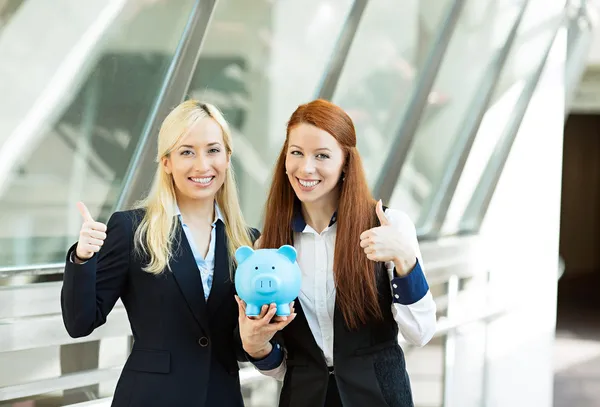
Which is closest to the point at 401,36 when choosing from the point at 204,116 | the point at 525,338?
the point at 525,338

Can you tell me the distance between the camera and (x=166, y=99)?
3125mm

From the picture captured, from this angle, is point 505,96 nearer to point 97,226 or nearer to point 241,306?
point 241,306

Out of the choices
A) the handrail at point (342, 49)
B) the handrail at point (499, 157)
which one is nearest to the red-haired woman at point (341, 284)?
the handrail at point (342, 49)

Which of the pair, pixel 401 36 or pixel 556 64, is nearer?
pixel 401 36

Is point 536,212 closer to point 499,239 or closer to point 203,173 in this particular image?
point 499,239

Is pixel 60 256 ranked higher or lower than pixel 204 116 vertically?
lower

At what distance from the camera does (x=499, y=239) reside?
22.7 feet

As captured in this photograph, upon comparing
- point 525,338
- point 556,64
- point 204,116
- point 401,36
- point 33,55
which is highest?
point 556,64

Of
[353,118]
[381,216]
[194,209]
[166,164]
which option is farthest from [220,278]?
[353,118]

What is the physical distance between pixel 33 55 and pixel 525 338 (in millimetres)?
5111

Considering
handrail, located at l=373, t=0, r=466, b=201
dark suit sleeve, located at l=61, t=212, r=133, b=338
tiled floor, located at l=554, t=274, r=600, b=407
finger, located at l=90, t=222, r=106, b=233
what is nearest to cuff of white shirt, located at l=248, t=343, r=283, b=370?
dark suit sleeve, located at l=61, t=212, r=133, b=338

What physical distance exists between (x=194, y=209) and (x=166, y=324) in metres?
0.29

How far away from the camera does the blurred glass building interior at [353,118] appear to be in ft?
9.03

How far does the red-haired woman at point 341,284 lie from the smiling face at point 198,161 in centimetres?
17
